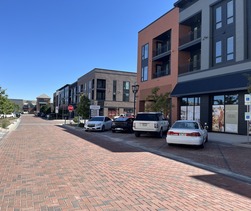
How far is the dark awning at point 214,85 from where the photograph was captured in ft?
66.4

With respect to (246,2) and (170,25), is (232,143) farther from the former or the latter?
(170,25)

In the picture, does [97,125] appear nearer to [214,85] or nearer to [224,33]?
[214,85]

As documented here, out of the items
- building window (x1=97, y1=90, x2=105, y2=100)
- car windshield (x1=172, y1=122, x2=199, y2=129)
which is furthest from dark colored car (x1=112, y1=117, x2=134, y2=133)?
building window (x1=97, y1=90, x2=105, y2=100)

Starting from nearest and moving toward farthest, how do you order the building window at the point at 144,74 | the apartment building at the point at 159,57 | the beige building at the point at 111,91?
the apartment building at the point at 159,57 → the building window at the point at 144,74 → the beige building at the point at 111,91

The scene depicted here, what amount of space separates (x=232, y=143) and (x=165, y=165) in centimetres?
854

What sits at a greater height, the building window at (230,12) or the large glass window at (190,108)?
the building window at (230,12)

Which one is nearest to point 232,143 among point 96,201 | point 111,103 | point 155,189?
point 155,189

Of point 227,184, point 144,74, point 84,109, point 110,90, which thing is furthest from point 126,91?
point 227,184

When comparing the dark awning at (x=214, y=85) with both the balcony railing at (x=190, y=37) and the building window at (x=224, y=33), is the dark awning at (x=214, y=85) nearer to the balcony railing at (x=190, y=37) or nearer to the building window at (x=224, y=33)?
the building window at (x=224, y=33)

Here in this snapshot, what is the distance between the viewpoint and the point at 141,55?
39156 mm

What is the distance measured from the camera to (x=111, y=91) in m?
64.1

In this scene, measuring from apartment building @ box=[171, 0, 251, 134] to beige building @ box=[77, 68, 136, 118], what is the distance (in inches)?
1391

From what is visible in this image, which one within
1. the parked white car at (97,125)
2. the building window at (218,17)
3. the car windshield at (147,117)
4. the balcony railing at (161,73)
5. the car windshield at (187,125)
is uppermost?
the building window at (218,17)

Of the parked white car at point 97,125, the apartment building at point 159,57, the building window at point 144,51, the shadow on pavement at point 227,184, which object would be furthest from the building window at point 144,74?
the shadow on pavement at point 227,184
